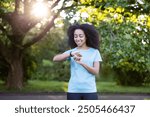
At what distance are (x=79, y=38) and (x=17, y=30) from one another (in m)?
19.5

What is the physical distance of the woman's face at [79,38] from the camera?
15.0 feet

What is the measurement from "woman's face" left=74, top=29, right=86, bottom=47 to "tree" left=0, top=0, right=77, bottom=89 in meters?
17.3

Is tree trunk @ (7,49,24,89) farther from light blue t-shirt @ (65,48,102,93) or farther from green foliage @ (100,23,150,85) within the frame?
light blue t-shirt @ (65,48,102,93)

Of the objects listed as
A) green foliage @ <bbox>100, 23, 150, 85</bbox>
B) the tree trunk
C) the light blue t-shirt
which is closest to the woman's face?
the light blue t-shirt

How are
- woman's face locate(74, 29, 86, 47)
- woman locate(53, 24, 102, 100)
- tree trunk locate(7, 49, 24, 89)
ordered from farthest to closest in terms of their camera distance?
tree trunk locate(7, 49, 24, 89) < woman's face locate(74, 29, 86, 47) < woman locate(53, 24, 102, 100)

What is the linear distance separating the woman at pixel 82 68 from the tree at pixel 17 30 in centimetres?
1732

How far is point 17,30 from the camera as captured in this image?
77.8 ft

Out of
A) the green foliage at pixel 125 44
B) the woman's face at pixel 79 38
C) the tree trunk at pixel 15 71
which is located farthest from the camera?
the tree trunk at pixel 15 71

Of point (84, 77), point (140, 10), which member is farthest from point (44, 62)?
point (84, 77)

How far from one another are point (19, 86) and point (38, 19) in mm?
4308

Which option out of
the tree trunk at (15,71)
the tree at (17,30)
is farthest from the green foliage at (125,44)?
the tree trunk at (15,71)

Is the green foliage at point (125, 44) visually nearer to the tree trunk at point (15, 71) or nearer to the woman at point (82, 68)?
the woman at point (82, 68)

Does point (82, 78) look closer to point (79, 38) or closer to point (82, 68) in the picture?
point (82, 68)

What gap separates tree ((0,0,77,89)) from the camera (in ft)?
74.5
